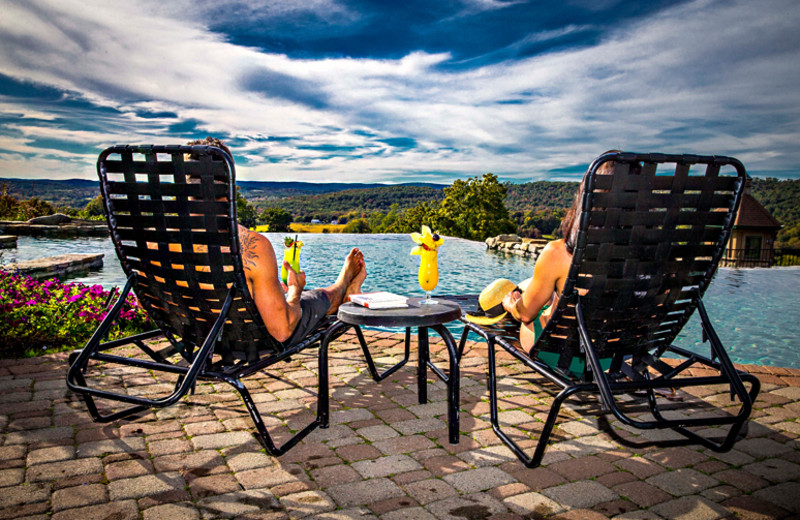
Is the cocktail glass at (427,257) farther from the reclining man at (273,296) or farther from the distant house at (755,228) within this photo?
the distant house at (755,228)

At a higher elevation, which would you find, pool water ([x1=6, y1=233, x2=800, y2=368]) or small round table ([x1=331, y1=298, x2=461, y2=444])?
small round table ([x1=331, y1=298, x2=461, y2=444])

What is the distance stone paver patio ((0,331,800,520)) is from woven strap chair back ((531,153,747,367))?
1.76 feet

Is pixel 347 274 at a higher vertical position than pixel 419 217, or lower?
lower

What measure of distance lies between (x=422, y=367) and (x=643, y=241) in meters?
1.39

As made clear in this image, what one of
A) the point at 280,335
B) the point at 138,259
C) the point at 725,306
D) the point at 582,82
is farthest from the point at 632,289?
the point at 582,82

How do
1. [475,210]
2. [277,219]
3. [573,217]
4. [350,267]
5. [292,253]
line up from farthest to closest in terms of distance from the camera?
[475,210]
[277,219]
[350,267]
[292,253]
[573,217]

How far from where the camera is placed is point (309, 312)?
9.33 feet

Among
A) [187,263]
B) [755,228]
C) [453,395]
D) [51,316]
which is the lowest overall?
[51,316]

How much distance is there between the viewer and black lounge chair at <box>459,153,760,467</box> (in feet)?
6.41

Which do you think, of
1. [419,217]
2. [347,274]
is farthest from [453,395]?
[419,217]

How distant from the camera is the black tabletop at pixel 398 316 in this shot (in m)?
2.33

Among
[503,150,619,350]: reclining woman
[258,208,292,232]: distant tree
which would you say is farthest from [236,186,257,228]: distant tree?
[258,208,292,232]: distant tree

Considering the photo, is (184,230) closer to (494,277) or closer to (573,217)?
(573,217)

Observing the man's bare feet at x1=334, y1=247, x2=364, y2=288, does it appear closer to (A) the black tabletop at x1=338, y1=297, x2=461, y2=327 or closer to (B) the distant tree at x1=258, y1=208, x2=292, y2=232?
(A) the black tabletop at x1=338, y1=297, x2=461, y2=327
